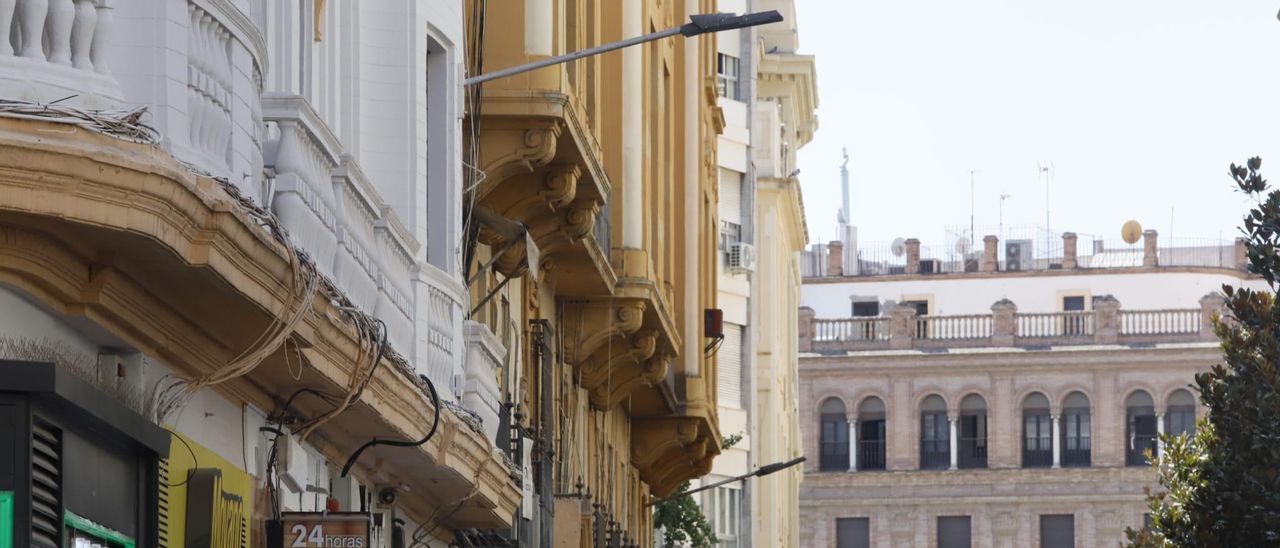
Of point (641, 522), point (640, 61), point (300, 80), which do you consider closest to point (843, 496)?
point (641, 522)

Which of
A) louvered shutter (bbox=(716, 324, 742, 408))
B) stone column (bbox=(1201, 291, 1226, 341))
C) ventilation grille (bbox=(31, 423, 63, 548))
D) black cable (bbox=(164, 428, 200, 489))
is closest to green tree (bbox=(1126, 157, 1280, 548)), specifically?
black cable (bbox=(164, 428, 200, 489))

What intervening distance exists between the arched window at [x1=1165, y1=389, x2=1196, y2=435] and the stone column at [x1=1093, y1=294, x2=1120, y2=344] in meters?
2.76

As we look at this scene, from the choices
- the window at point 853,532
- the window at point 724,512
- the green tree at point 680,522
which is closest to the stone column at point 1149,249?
the window at point 853,532

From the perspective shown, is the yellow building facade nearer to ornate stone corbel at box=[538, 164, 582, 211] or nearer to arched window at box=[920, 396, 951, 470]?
ornate stone corbel at box=[538, 164, 582, 211]

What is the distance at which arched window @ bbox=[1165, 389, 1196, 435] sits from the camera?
89.9 m

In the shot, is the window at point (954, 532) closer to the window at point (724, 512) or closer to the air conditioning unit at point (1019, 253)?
the air conditioning unit at point (1019, 253)

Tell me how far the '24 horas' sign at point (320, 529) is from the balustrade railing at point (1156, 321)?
8177 centimetres

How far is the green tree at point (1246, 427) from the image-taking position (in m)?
22.4

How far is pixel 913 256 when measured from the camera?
98250 mm

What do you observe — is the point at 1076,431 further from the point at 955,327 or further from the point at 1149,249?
the point at 1149,249

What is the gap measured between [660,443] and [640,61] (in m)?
9.63

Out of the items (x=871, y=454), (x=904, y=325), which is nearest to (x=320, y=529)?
(x=904, y=325)

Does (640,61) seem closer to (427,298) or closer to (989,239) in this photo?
(427,298)

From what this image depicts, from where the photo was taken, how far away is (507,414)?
19875mm
